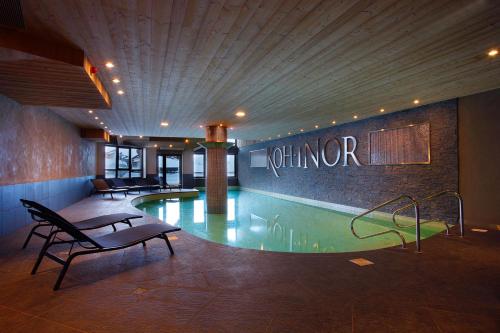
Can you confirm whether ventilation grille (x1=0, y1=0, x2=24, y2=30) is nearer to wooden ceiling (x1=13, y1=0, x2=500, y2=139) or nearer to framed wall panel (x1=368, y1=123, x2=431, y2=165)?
wooden ceiling (x1=13, y1=0, x2=500, y2=139)

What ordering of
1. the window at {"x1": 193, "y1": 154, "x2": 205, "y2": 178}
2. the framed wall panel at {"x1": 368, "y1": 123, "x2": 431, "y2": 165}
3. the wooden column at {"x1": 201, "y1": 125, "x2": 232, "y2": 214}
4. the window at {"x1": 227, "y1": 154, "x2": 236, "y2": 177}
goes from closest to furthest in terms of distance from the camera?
the framed wall panel at {"x1": 368, "y1": 123, "x2": 431, "y2": 165} → the wooden column at {"x1": 201, "y1": 125, "x2": 232, "y2": 214} → the window at {"x1": 193, "y1": 154, "x2": 205, "y2": 178} → the window at {"x1": 227, "y1": 154, "x2": 236, "y2": 177}

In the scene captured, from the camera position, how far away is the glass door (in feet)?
67.2

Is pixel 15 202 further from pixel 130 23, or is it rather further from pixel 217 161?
Answer: pixel 217 161

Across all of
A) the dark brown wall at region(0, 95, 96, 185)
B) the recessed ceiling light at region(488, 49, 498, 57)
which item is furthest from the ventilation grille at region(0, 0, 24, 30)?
the recessed ceiling light at region(488, 49, 498, 57)

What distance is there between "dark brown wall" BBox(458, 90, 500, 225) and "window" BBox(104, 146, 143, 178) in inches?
654

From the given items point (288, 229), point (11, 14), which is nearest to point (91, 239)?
point (11, 14)

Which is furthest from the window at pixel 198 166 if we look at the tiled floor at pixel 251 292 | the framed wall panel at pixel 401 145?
the tiled floor at pixel 251 292

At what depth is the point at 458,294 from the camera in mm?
2664

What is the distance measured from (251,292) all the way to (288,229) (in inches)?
204

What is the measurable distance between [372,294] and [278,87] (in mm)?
4250

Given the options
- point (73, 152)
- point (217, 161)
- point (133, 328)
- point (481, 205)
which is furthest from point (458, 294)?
point (73, 152)

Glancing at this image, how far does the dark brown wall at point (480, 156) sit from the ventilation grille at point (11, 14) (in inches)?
328

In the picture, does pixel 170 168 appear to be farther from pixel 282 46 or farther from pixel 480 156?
pixel 480 156

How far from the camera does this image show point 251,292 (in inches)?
104
